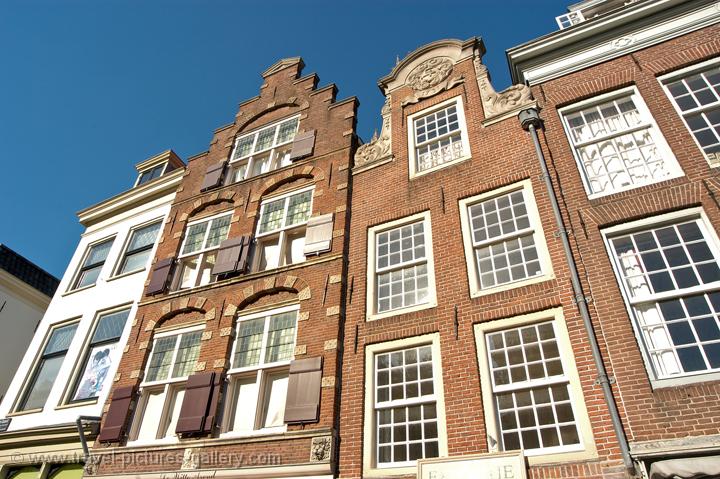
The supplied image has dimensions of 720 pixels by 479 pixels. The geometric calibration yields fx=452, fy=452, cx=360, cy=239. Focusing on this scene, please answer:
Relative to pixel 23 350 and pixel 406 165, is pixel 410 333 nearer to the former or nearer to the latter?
pixel 406 165

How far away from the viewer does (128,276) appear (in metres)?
15.7

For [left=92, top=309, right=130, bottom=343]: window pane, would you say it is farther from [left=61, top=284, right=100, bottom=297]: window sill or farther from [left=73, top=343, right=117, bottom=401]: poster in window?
[left=61, top=284, right=100, bottom=297]: window sill

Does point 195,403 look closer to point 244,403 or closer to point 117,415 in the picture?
point 244,403

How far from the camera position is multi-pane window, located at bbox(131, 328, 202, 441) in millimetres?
11305

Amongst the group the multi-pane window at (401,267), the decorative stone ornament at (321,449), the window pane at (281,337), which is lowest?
the decorative stone ornament at (321,449)

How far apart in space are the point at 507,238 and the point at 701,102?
5073 millimetres

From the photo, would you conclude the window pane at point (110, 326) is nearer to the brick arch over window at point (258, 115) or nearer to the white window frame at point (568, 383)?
the brick arch over window at point (258, 115)

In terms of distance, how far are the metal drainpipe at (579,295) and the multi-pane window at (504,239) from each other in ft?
1.59

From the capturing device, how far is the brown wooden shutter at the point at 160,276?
13922mm

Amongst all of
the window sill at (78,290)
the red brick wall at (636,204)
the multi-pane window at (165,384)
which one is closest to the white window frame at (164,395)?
the multi-pane window at (165,384)

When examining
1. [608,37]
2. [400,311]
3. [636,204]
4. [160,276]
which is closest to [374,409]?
[400,311]

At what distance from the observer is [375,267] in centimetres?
1105

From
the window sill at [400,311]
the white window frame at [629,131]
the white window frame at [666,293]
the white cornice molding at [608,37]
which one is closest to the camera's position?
the white window frame at [666,293]

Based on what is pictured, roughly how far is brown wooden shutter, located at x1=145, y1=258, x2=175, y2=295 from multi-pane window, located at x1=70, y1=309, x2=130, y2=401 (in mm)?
1529
